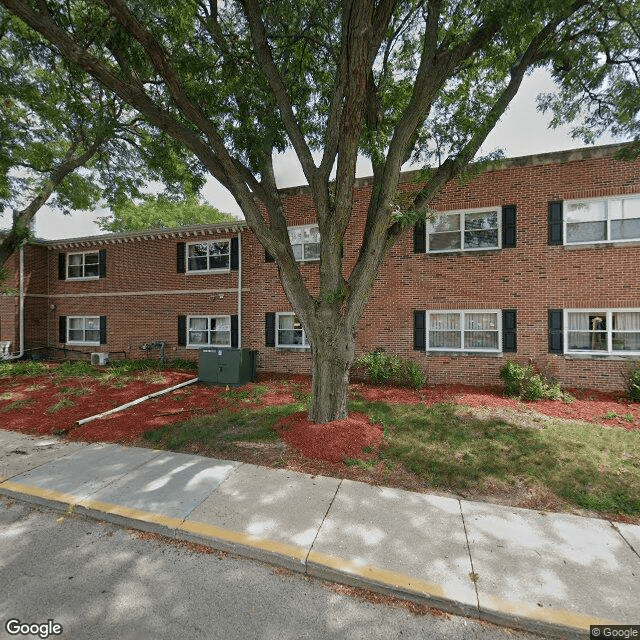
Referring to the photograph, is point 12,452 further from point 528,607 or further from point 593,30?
point 593,30

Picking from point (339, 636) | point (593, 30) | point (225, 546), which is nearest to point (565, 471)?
point (339, 636)

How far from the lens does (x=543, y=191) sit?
968 centimetres

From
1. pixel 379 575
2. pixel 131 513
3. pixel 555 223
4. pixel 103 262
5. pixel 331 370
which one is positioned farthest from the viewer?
pixel 103 262

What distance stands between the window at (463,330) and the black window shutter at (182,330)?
9.93m

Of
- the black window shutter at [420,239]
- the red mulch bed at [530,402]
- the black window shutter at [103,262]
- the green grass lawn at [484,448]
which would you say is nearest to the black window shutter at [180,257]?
the black window shutter at [103,262]

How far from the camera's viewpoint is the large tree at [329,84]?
5.14 meters

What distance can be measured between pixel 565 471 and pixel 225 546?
16.1 ft

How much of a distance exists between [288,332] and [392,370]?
13.8ft

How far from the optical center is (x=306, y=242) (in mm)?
12242

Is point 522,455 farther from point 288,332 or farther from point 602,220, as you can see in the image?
point 288,332

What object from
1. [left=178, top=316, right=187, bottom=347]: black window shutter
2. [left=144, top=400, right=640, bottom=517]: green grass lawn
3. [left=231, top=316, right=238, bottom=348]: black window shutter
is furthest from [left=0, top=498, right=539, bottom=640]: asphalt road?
[left=178, top=316, right=187, bottom=347]: black window shutter

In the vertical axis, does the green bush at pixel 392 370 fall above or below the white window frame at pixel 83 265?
below

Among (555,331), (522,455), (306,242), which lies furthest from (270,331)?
(555,331)

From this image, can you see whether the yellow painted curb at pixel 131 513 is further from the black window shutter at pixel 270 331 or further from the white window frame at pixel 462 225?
the white window frame at pixel 462 225
